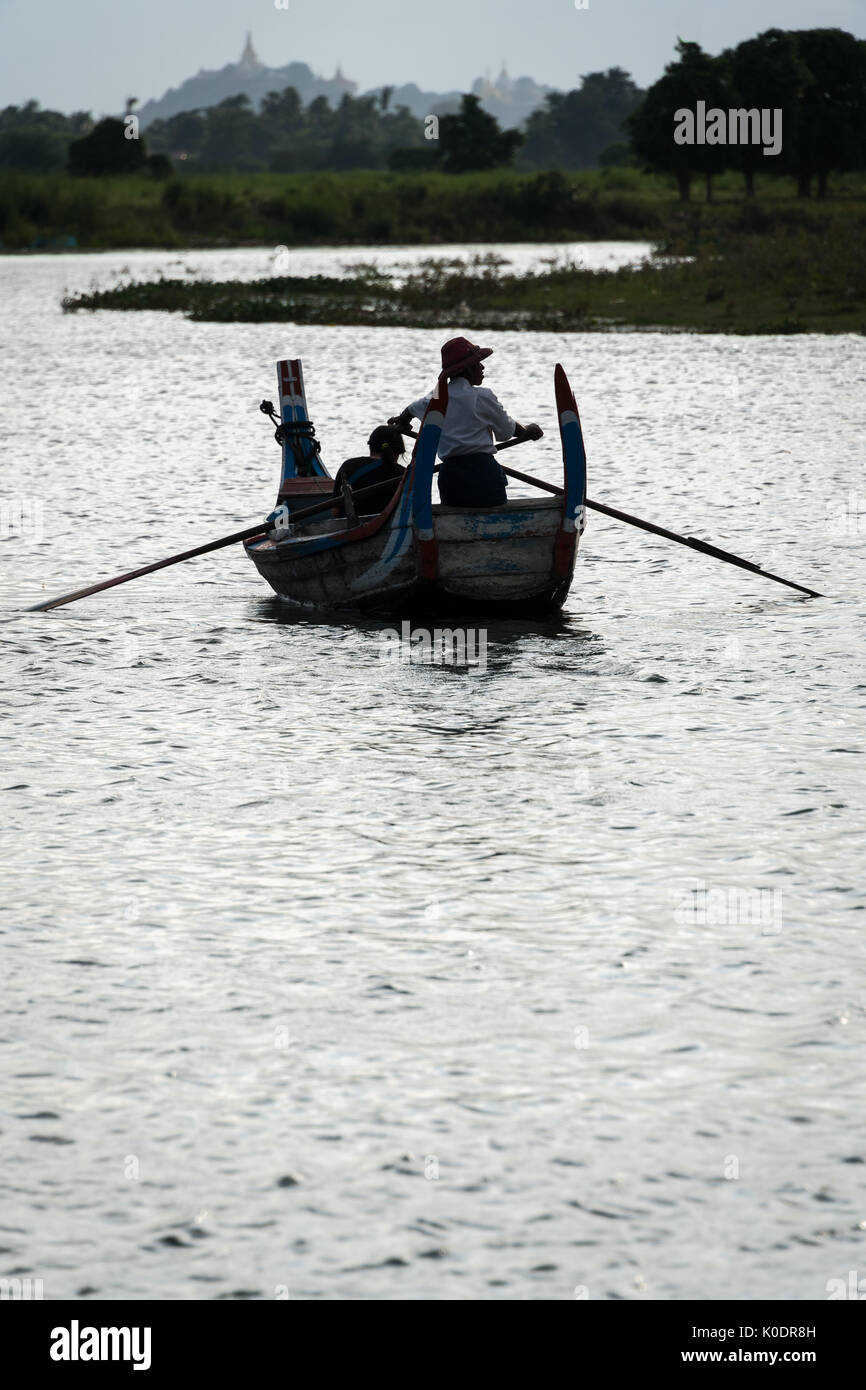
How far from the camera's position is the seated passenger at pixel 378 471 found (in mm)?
13266

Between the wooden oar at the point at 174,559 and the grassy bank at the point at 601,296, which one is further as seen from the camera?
the grassy bank at the point at 601,296

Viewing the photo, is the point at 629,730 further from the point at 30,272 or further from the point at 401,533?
the point at 30,272

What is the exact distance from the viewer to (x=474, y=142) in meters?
106

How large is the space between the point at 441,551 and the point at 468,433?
0.84 meters

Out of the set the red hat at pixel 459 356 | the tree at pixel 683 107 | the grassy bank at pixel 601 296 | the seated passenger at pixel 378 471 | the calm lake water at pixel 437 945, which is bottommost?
the calm lake water at pixel 437 945

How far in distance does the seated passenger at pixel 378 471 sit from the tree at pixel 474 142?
96044 mm

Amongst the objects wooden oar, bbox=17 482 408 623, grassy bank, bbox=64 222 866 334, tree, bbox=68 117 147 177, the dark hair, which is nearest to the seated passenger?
the dark hair

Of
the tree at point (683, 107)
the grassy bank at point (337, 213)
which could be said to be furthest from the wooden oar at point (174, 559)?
the tree at point (683, 107)

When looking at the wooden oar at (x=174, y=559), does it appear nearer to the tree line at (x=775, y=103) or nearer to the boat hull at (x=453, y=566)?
the boat hull at (x=453, y=566)

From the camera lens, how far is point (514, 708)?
10688 mm

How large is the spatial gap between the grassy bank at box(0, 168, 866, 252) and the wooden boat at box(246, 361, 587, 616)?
63139mm

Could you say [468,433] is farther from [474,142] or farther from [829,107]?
[474,142]

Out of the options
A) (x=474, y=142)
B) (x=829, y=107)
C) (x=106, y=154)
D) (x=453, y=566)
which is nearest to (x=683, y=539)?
(x=453, y=566)
